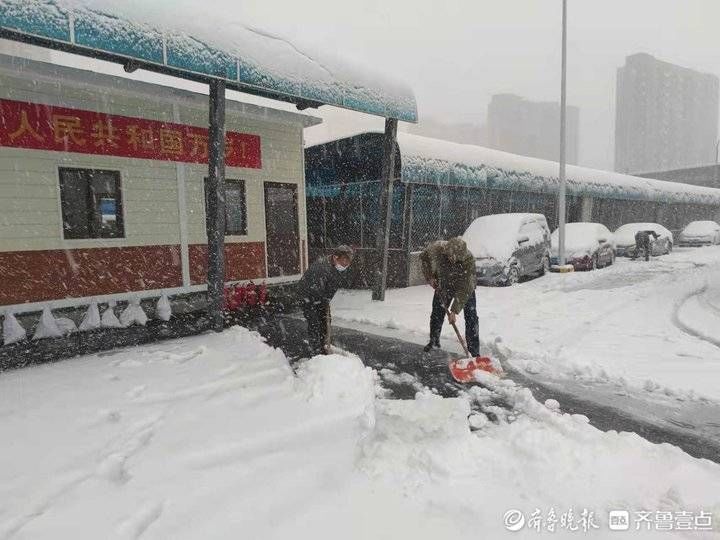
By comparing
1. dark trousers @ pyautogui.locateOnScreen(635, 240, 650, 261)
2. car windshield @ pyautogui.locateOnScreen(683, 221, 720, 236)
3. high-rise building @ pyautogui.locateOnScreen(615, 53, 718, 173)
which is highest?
high-rise building @ pyautogui.locateOnScreen(615, 53, 718, 173)

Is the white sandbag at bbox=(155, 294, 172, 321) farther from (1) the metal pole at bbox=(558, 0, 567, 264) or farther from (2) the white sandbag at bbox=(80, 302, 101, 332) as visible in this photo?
(1) the metal pole at bbox=(558, 0, 567, 264)

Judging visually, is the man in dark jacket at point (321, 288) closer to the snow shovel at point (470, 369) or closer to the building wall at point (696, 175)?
the snow shovel at point (470, 369)

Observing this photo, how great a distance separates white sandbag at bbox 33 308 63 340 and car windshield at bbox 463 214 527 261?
27.3 ft

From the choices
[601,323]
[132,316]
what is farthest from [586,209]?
[132,316]

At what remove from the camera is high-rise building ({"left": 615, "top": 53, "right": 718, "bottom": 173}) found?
91875mm

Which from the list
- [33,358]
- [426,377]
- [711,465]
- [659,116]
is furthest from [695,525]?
[659,116]

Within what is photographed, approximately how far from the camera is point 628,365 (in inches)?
192

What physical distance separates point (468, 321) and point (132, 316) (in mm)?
5035

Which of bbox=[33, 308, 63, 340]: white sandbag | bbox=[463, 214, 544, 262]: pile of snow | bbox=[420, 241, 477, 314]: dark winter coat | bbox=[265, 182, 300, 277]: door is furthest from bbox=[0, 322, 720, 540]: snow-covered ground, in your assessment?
bbox=[463, 214, 544, 262]: pile of snow

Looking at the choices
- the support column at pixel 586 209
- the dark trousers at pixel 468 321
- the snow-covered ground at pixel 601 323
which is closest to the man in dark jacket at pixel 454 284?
the dark trousers at pixel 468 321

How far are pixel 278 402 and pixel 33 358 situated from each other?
3.39m

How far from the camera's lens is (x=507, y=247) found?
418 inches

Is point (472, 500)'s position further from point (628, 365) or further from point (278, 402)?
point (628, 365)

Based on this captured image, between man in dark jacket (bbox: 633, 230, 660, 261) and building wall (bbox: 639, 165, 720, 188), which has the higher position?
building wall (bbox: 639, 165, 720, 188)
